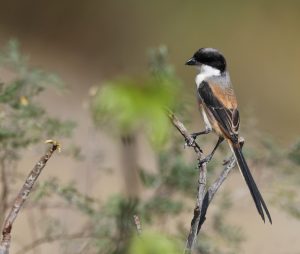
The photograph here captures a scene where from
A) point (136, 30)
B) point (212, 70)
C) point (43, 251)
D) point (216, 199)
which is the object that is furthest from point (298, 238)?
point (136, 30)

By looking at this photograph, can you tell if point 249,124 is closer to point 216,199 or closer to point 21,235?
point 216,199

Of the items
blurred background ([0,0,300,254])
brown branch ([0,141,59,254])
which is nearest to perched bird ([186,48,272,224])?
blurred background ([0,0,300,254])

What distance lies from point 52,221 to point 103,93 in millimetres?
3549

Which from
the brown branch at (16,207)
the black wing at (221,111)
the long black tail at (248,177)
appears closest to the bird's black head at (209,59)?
the black wing at (221,111)

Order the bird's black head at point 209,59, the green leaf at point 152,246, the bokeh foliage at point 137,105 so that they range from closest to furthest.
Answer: the bokeh foliage at point 137,105, the green leaf at point 152,246, the bird's black head at point 209,59

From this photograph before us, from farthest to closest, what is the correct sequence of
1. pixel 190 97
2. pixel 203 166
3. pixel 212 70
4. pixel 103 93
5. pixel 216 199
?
1. pixel 216 199
2. pixel 190 97
3. pixel 212 70
4. pixel 203 166
5. pixel 103 93

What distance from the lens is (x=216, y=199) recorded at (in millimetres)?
5387

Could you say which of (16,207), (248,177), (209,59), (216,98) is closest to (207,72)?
(209,59)

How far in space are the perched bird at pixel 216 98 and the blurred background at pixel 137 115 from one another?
5.4 inches

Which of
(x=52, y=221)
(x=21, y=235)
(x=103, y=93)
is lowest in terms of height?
(x=103, y=93)

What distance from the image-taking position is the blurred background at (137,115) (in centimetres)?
186

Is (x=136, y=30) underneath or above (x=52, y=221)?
→ above

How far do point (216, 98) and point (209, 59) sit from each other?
1.02ft

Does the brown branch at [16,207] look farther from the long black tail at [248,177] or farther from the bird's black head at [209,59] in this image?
the bird's black head at [209,59]
